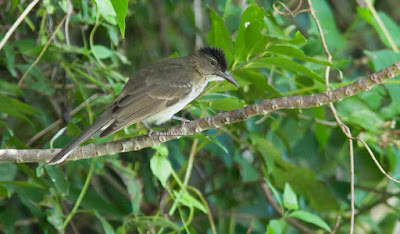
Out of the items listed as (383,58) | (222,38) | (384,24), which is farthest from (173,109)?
(384,24)

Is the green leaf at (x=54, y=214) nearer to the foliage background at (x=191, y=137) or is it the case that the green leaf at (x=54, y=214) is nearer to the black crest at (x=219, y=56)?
the foliage background at (x=191, y=137)

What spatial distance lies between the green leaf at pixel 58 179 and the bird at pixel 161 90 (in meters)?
0.31

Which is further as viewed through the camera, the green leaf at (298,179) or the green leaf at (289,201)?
the green leaf at (298,179)

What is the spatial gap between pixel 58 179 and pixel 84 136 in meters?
0.35

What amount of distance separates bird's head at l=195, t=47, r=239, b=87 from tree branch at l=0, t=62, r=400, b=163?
77 cm

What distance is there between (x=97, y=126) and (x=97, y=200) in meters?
0.56

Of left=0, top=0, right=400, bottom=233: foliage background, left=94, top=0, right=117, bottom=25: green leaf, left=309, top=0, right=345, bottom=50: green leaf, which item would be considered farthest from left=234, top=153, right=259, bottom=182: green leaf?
left=94, top=0, right=117, bottom=25: green leaf

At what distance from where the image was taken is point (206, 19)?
5270mm

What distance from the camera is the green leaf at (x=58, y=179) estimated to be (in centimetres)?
315

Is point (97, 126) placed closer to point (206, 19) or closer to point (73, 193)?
point (73, 193)

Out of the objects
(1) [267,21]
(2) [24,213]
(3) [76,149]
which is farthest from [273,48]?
(2) [24,213]

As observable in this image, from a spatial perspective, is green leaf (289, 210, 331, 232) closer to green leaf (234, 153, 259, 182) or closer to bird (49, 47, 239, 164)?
bird (49, 47, 239, 164)

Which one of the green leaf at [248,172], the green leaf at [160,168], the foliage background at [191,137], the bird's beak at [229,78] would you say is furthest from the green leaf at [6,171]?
the green leaf at [248,172]

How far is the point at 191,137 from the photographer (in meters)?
3.39
